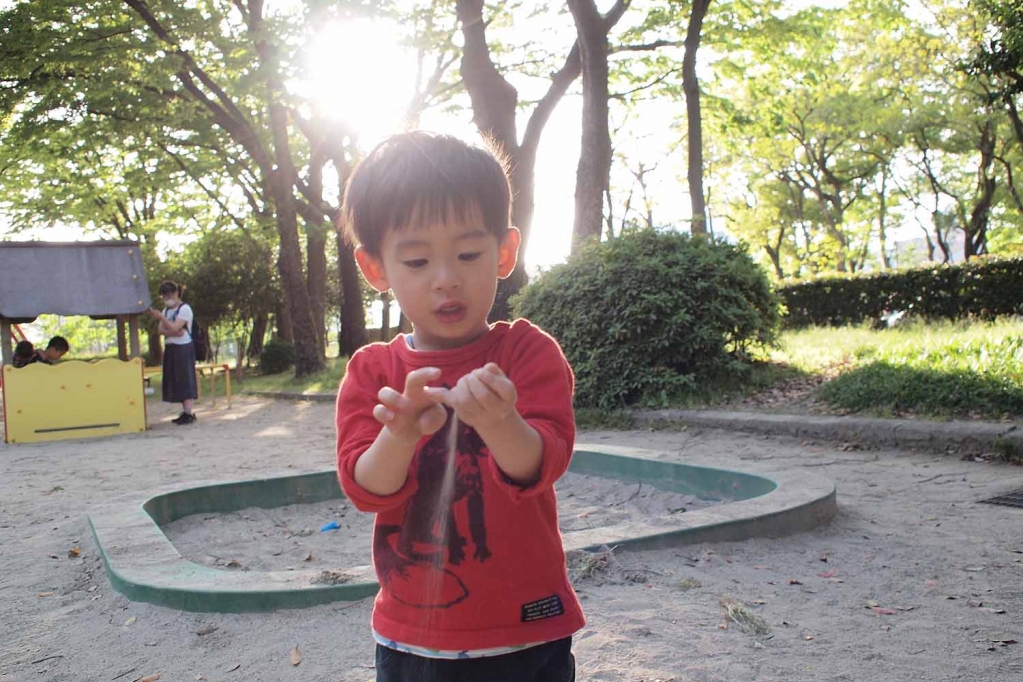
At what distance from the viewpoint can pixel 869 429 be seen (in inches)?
268

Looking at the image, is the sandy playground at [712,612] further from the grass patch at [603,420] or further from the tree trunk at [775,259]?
the tree trunk at [775,259]

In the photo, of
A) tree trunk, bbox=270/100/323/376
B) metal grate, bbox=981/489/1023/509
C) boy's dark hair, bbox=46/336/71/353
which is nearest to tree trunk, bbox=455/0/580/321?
tree trunk, bbox=270/100/323/376

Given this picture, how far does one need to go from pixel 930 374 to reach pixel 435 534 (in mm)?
6722

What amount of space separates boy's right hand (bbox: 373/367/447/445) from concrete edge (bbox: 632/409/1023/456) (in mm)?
5766

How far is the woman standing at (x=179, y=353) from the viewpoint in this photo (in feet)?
36.0

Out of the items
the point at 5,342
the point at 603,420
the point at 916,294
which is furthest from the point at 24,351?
the point at 916,294

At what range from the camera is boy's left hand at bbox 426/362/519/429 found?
1221mm

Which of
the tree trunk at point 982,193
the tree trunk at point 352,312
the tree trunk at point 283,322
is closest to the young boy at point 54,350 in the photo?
the tree trunk at point 352,312

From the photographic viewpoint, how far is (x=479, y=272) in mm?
1551

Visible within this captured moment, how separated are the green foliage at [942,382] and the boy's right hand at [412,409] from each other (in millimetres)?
6345

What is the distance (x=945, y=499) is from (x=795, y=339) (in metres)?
8.12

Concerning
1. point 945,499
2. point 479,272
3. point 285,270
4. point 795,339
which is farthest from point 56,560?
point 285,270

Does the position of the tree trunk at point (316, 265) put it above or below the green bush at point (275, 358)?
above

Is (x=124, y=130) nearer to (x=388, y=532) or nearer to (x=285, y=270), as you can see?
(x=285, y=270)
